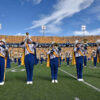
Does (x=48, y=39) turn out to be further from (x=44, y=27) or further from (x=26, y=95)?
(x=26, y=95)

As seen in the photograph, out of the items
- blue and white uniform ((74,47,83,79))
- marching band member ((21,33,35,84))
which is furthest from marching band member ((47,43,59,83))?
blue and white uniform ((74,47,83,79))

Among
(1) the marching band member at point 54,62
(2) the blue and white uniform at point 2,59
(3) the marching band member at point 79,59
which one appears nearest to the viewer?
(2) the blue and white uniform at point 2,59

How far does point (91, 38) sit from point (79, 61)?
57857 millimetres

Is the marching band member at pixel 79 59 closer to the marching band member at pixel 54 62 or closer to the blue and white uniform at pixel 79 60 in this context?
the blue and white uniform at pixel 79 60

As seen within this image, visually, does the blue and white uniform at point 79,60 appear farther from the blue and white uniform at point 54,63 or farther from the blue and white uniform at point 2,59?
the blue and white uniform at point 2,59

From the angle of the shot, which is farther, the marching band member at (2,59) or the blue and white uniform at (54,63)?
the blue and white uniform at (54,63)

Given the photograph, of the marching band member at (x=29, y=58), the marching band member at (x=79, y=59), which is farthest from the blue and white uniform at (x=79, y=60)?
the marching band member at (x=29, y=58)

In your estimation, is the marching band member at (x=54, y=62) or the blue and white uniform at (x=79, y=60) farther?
the blue and white uniform at (x=79, y=60)

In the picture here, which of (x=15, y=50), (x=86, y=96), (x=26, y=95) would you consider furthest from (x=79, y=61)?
(x=15, y=50)

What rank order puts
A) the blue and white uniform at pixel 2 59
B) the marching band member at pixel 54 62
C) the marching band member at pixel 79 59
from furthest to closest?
the marching band member at pixel 79 59
the marching band member at pixel 54 62
the blue and white uniform at pixel 2 59

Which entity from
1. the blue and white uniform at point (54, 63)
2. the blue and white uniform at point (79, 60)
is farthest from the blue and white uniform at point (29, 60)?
the blue and white uniform at point (79, 60)

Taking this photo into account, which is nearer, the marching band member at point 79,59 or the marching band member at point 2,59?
the marching band member at point 2,59

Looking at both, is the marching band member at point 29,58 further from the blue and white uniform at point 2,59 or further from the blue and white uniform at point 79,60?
the blue and white uniform at point 79,60

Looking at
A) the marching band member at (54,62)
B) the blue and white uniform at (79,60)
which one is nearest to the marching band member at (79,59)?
the blue and white uniform at (79,60)
